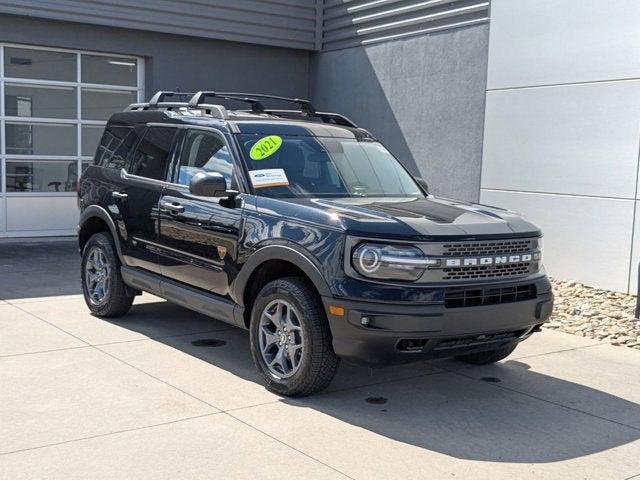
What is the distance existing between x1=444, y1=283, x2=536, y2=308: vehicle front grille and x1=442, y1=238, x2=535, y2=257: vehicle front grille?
235 millimetres

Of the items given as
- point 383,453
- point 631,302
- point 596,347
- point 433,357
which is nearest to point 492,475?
point 383,453

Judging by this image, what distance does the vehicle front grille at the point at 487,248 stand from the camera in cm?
503

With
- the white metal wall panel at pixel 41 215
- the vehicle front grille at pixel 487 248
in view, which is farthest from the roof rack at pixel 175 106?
the white metal wall panel at pixel 41 215

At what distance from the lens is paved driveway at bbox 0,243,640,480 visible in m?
4.25

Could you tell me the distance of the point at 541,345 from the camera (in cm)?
723

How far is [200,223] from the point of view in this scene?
6.08 meters

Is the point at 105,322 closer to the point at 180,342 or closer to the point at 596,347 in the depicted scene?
the point at 180,342

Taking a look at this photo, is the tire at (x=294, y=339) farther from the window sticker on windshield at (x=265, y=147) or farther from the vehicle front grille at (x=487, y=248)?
the window sticker on windshield at (x=265, y=147)

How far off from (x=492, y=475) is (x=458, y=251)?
144 cm

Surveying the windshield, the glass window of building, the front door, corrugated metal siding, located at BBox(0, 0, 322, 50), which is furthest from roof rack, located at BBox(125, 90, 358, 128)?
the glass window of building

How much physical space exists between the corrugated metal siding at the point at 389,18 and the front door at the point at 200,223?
6.26m

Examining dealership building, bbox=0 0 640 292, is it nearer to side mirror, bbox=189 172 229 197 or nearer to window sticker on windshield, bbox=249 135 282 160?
window sticker on windshield, bbox=249 135 282 160

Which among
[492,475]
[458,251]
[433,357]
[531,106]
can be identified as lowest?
[492,475]

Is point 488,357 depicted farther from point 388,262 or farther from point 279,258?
point 279,258
